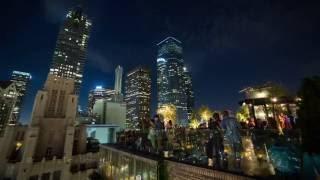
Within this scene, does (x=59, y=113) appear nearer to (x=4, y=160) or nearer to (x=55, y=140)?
(x=55, y=140)

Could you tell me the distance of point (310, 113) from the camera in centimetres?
803

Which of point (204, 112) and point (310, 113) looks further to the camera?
point (204, 112)

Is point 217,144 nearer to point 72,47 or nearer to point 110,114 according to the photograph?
point 110,114

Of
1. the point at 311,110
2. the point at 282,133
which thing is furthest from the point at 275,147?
the point at 311,110

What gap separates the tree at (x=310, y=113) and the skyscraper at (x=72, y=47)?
17097 cm

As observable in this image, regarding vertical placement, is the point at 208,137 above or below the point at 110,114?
below

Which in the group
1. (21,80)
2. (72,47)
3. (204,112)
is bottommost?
(204,112)

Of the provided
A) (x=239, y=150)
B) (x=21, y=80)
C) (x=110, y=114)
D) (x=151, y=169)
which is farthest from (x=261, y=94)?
(x=21, y=80)

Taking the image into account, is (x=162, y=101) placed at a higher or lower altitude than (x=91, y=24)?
lower

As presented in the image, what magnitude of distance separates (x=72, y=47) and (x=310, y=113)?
607 ft

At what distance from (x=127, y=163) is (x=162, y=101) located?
189277mm

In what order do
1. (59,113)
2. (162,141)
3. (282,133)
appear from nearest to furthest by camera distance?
(282,133)
(162,141)
(59,113)

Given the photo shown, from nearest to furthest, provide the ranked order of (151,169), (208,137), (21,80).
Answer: (208,137)
(151,169)
(21,80)

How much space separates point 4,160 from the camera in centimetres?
3975
